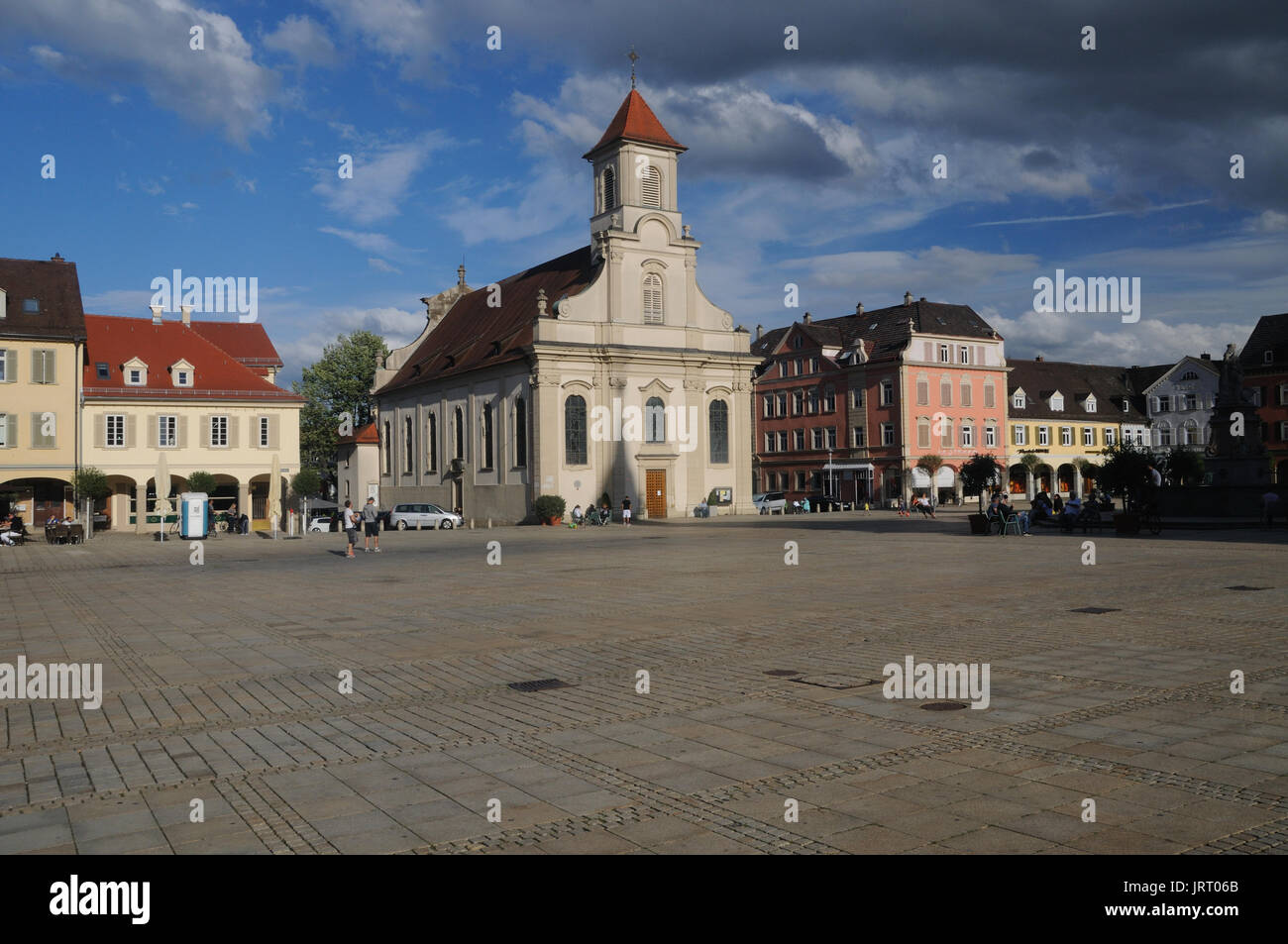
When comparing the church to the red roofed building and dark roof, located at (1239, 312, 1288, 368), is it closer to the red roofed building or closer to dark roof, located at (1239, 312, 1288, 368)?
the red roofed building

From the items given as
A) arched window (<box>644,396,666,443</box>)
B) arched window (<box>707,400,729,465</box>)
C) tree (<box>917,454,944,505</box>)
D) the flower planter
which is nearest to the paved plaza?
the flower planter

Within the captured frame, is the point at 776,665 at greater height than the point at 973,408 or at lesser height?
lesser

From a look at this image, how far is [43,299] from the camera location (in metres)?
53.3

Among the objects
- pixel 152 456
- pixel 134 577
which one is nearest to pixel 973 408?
pixel 152 456

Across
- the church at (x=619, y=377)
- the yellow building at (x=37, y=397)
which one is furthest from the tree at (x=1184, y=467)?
the yellow building at (x=37, y=397)

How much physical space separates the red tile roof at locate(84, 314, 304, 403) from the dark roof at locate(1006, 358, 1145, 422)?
59.1 m

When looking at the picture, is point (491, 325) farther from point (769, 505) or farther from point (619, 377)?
point (769, 505)

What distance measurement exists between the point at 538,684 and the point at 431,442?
5967 centimetres

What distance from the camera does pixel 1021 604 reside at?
49.2ft

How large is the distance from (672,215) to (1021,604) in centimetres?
4568

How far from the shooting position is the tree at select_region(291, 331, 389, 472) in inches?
3718

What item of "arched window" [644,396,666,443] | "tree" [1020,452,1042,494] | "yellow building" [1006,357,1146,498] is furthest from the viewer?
"yellow building" [1006,357,1146,498]
